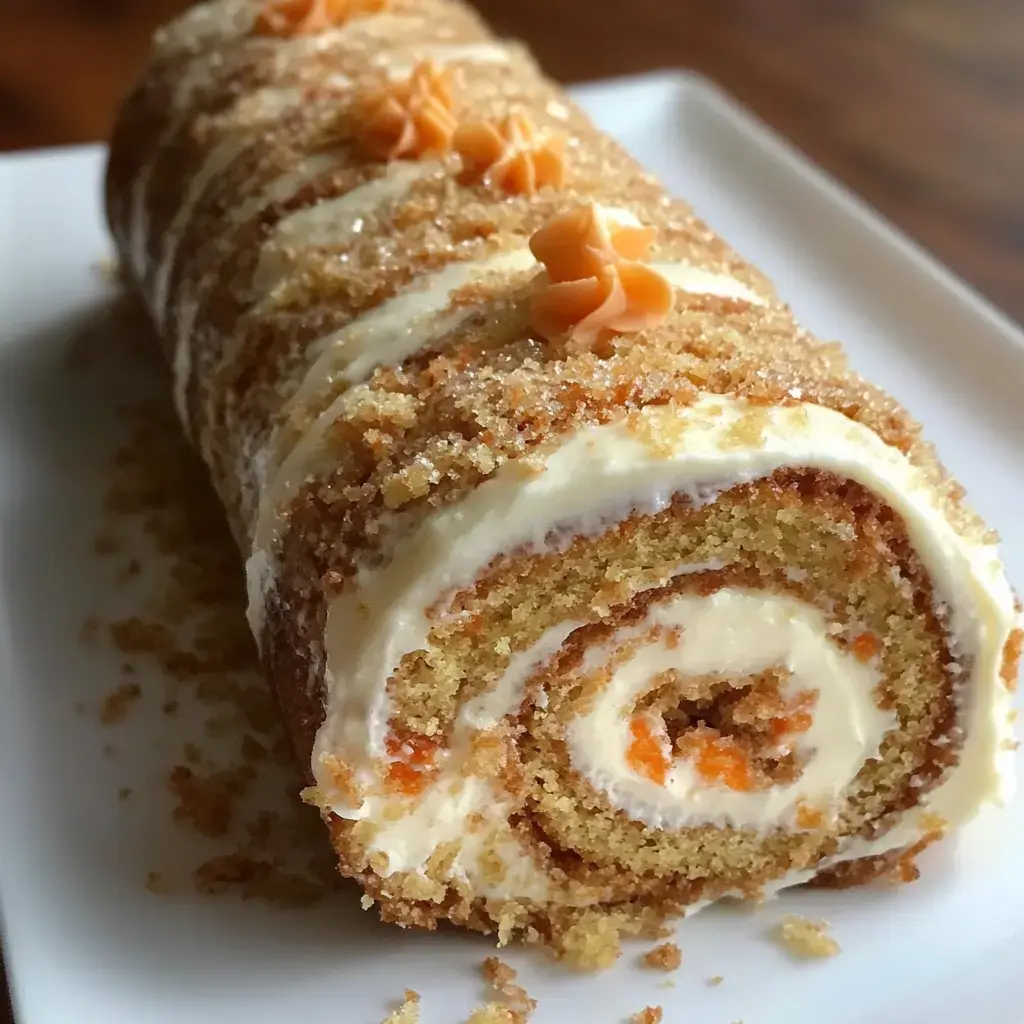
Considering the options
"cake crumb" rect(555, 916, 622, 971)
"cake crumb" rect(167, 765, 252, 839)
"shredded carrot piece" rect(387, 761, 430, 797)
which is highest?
"shredded carrot piece" rect(387, 761, 430, 797)

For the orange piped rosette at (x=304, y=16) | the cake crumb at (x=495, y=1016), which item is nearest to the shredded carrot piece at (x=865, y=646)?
the cake crumb at (x=495, y=1016)

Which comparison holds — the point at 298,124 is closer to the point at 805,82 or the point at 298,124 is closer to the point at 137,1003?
the point at 137,1003

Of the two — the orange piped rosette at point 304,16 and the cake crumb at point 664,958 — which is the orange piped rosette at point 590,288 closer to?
the cake crumb at point 664,958

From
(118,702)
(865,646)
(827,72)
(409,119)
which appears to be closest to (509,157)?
(409,119)

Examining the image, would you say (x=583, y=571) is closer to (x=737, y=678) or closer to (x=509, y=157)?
(x=737, y=678)

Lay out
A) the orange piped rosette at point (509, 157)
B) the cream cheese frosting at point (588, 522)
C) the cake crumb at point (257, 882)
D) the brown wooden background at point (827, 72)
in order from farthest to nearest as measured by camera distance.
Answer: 1. the brown wooden background at point (827, 72)
2. the orange piped rosette at point (509, 157)
3. the cake crumb at point (257, 882)
4. the cream cheese frosting at point (588, 522)

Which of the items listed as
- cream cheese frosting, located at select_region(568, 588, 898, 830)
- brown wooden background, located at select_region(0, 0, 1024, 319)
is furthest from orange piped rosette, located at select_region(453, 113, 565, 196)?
brown wooden background, located at select_region(0, 0, 1024, 319)

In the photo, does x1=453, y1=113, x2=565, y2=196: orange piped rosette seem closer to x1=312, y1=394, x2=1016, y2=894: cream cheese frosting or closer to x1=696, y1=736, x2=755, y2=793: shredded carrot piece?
x1=312, y1=394, x2=1016, y2=894: cream cheese frosting
